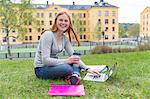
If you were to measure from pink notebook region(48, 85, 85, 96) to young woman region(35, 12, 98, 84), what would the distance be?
0.24 m

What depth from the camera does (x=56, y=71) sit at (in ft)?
13.3

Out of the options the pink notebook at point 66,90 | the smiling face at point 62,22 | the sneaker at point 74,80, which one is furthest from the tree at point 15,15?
the pink notebook at point 66,90

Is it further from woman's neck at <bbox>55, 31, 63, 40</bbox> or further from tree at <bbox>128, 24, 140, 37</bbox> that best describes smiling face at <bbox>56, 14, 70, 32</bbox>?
tree at <bbox>128, 24, 140, 37</bbox>

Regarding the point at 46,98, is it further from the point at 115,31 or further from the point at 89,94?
the point at 115,31

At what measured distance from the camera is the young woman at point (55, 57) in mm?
3939

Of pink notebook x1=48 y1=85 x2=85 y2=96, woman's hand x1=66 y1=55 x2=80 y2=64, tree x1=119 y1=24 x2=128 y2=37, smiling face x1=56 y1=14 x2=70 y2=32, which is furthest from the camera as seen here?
tree x1=119 y1=24 x2=128 y2=37

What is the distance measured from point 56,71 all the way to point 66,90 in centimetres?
70

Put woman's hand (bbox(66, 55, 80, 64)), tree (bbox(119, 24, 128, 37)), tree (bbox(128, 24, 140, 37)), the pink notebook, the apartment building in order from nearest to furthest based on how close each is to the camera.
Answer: the pink notebook
woman's hand (bbox(66, 55, 80, 64))
the apartment building
tree (bbox(119, 24, 128, 37))
tree (bbox(128, 24, 140, 37))

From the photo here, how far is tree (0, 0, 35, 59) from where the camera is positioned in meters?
23.2

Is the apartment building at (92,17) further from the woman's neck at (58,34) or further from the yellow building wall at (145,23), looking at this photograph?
the woman's neck at (58,34)

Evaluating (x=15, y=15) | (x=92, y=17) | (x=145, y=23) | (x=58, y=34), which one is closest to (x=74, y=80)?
(x=58, y=34)

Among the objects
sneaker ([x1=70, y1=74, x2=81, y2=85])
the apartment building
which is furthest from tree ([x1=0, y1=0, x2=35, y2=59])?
the apartment building

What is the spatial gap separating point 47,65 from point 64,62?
252mm

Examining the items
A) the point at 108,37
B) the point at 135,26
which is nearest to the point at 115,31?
the point at 108,37
